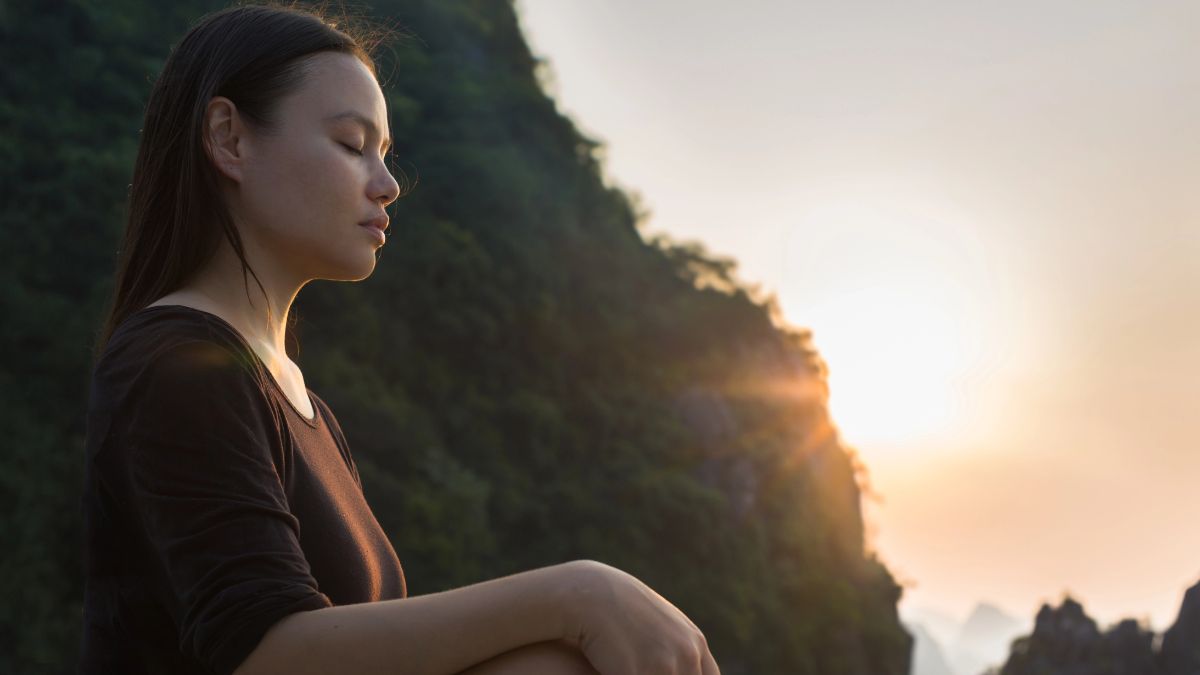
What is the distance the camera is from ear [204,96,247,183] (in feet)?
3.95

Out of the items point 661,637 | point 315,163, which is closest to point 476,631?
point 661,637

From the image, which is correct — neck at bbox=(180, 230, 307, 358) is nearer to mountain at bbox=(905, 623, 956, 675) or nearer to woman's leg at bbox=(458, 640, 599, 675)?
woman's leg at bbox=(458, 640, 599, 675)

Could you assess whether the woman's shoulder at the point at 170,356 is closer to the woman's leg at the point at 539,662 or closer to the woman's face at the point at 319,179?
the woman's face at the point at 319,179

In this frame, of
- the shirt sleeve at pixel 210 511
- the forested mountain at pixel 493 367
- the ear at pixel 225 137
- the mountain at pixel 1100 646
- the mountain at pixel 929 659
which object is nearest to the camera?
the shirt sleeve at pixel 210 511

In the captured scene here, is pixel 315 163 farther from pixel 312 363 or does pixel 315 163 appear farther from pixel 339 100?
pixel 312 363

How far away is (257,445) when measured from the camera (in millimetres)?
987

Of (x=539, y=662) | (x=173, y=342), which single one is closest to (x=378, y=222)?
(x=173, y=342)

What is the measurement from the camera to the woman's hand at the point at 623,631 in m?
0.94

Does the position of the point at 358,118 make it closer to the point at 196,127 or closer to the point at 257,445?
the point at 196,127

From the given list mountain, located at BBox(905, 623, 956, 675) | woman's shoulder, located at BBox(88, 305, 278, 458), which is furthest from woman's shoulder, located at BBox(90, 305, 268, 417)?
mountain, located at BBox(905, 623, 956, 675)

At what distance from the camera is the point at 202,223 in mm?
1226

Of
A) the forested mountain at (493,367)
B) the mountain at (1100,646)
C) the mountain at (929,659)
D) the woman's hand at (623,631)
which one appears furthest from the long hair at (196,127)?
the mountain at (929,659)

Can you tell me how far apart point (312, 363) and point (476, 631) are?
16.8 meters

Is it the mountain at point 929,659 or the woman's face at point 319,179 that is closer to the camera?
the woman's face at point 319,179
